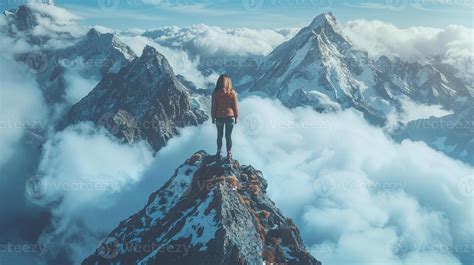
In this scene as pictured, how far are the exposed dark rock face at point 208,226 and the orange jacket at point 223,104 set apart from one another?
10.4 m

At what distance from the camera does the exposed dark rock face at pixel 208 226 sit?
6197 cm

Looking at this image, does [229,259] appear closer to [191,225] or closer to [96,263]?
[191,225]

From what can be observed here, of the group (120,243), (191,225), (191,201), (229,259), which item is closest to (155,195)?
(120,243)

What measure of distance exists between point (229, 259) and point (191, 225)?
26.3ft

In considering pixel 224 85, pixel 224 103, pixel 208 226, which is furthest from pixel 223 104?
pixel 208 226

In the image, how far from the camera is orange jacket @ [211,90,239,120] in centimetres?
6044

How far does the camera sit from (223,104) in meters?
60.7

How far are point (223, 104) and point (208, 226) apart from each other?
1425 cm

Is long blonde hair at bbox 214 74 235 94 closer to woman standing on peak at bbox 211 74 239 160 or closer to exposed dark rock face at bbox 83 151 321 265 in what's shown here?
woman standing on peak at bbox 211 74 239 160

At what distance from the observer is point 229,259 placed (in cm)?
5988

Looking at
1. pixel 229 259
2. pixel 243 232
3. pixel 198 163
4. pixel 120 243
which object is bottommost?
pixel 229 259

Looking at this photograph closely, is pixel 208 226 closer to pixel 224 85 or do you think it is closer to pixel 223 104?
pixel 223 104

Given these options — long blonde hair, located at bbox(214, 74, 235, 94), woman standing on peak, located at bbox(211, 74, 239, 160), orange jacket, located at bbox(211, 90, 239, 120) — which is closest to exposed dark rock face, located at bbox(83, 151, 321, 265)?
woman standing on peak, located at bbox(211, 74, 239, 160)

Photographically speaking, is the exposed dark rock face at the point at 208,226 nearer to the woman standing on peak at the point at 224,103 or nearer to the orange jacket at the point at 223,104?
the woman standing on peak at the point at 224,103
